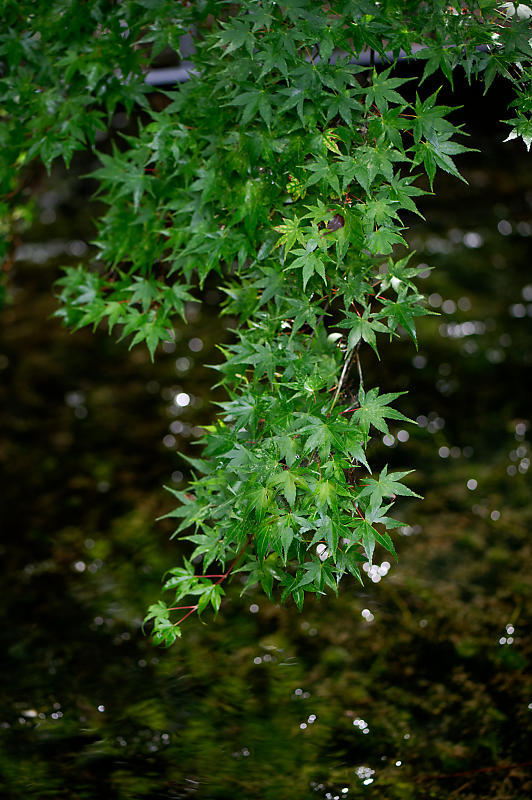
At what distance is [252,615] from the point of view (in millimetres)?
3918

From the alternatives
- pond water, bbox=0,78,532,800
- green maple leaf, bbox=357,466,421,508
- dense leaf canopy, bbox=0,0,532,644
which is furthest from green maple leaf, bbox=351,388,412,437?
pond water, bbox=0,78,532,800

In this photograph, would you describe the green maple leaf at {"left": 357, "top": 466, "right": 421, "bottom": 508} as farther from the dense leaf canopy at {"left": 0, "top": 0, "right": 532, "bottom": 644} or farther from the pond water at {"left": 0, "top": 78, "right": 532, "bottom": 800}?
the pond water at {"left": 0, "top": 78, "right": 532, "bottom": 800}

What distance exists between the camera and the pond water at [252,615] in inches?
121

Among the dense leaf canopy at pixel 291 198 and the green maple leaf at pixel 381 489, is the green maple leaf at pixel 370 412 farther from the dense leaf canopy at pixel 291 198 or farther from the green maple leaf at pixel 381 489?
the green maple leaf at pixel 381 489

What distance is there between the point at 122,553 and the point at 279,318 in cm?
257

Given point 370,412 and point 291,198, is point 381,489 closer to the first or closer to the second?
point 370,412

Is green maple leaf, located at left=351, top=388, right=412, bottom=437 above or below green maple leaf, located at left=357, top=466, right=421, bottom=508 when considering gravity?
above

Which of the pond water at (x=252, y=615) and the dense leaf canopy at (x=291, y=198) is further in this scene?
the pond water at (x=252, y=615)

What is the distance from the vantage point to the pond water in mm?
3078

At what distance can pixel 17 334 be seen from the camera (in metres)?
6.72

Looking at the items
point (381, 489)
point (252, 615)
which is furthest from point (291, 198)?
point (252, 615)

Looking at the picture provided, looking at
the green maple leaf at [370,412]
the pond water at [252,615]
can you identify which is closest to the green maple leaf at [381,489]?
the green maple leaf at [370,412]

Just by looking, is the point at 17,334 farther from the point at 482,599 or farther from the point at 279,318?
the point at 279,318

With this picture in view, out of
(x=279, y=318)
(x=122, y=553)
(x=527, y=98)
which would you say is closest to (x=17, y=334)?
(x=122, y=553)
